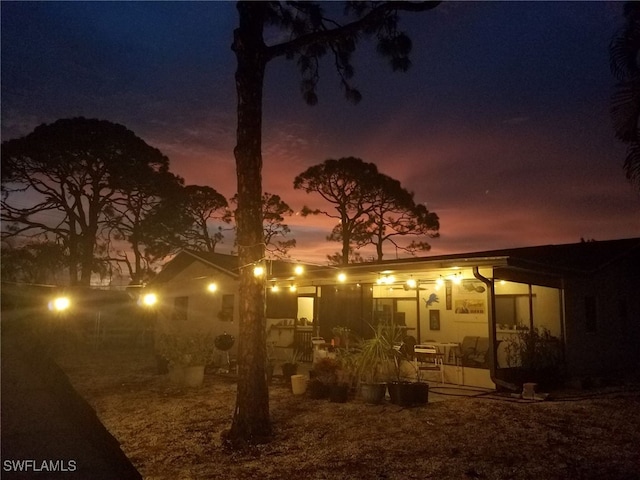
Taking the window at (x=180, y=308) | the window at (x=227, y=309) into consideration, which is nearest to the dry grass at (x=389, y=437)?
the window at (x=227, y=309)

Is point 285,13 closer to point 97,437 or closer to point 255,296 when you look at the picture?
point 255,296

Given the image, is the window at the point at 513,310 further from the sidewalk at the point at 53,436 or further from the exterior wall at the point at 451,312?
the sidewalk at the point at 53,436

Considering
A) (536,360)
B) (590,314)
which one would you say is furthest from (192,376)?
(590,314)

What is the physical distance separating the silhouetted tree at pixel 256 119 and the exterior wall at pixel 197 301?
9068mm

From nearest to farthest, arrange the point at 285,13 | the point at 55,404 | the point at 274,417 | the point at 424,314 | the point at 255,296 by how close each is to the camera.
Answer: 1. the point at 255,296
2. the point at 274,417
3. the point at 285,13
4. the point at 55,404
5. the point at 424,314

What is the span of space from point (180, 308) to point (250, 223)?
1243 centimetres

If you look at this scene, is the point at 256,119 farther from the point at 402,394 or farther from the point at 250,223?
the point at 402,394

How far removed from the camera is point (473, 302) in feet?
48.2

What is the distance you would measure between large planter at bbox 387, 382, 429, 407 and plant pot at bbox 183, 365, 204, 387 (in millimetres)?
5061

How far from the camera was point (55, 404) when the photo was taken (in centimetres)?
966

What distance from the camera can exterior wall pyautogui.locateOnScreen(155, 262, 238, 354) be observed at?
54.1ft

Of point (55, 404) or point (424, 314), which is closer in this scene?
point (55, 404)

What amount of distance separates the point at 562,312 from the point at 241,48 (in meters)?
10.1

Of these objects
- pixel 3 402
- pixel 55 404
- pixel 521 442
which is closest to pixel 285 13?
pixel 521 442
